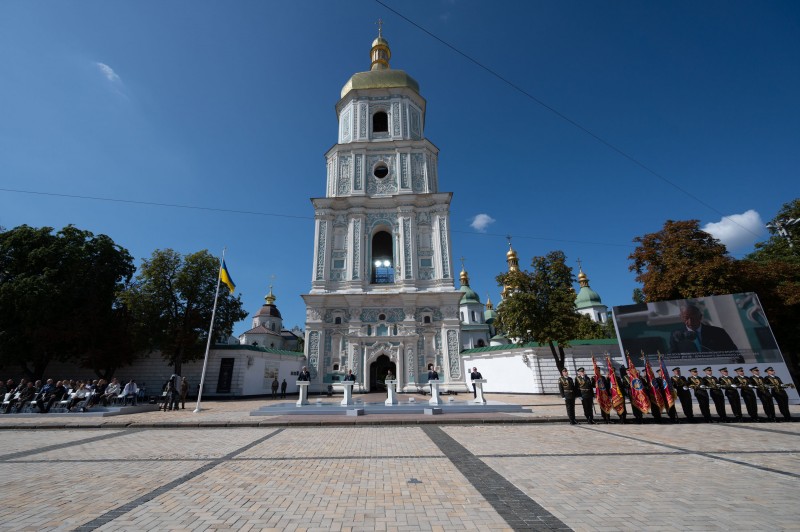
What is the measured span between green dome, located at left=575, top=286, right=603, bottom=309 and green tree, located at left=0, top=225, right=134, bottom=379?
2215 inches

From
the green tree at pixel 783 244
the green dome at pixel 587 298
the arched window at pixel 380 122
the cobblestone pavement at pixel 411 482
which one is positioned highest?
the arched window at pixel 380 122

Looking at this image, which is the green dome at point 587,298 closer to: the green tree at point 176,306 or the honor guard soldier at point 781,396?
the honor guard soldier at point 781,396

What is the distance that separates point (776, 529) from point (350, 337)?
2422 centimetres

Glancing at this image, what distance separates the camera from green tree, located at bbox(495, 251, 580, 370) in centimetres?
1861

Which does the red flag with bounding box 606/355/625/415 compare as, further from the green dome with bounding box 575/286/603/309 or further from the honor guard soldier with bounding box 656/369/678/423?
the green dome with bounding box 575/286/603/309

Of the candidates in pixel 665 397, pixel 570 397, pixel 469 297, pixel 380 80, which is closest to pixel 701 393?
pixel 665 397

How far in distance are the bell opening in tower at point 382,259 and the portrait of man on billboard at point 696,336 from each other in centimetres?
1960

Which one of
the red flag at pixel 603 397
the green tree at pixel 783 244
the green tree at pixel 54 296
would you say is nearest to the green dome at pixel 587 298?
the green tree at pixel 783 244

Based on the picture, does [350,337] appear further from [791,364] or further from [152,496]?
[791,364]

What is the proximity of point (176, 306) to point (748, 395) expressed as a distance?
29.1m

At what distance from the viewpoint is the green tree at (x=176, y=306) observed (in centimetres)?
2277

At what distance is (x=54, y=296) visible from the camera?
19844 millimetres

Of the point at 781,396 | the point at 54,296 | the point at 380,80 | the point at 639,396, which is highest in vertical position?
the point at 380,80

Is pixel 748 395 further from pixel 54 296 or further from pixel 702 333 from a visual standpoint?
pixel 54 296
